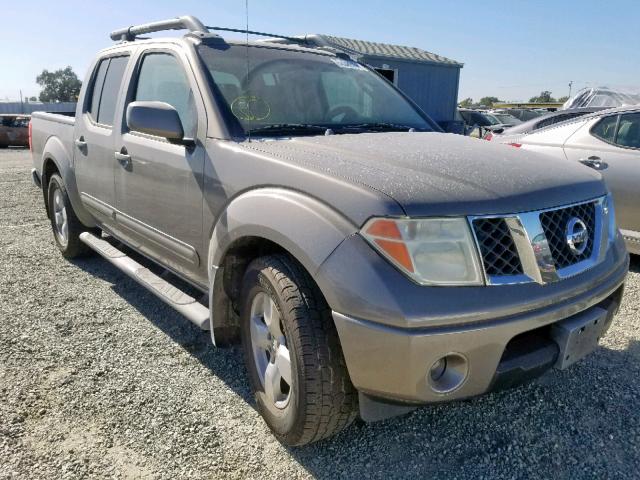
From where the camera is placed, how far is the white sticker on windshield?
143 inches

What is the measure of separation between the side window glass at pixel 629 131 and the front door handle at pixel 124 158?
13.9 ft

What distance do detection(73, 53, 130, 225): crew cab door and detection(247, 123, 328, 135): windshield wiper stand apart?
1.36 metres

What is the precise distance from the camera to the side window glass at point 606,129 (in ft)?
16.4

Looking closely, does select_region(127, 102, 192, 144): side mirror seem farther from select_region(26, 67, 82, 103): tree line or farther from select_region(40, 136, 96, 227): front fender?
select_region(26, 67, 82, 103): tree line

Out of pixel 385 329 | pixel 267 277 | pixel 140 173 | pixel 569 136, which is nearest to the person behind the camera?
pixel 385 329

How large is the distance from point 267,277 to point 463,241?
0.82 m

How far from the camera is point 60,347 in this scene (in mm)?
3338

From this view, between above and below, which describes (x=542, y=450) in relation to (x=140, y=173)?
below

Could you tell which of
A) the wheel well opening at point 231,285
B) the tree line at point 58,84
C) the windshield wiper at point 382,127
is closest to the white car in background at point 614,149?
the windshield wiper at point 382,127

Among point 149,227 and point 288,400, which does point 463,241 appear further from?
point 149,227

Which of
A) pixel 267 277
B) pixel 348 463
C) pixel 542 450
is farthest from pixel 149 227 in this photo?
pixel 542 450

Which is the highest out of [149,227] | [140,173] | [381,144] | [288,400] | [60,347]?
[381,144]

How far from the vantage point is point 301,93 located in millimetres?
3180

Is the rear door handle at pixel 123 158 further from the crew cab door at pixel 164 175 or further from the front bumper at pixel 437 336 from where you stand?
the front bumper at pixel 437 336
